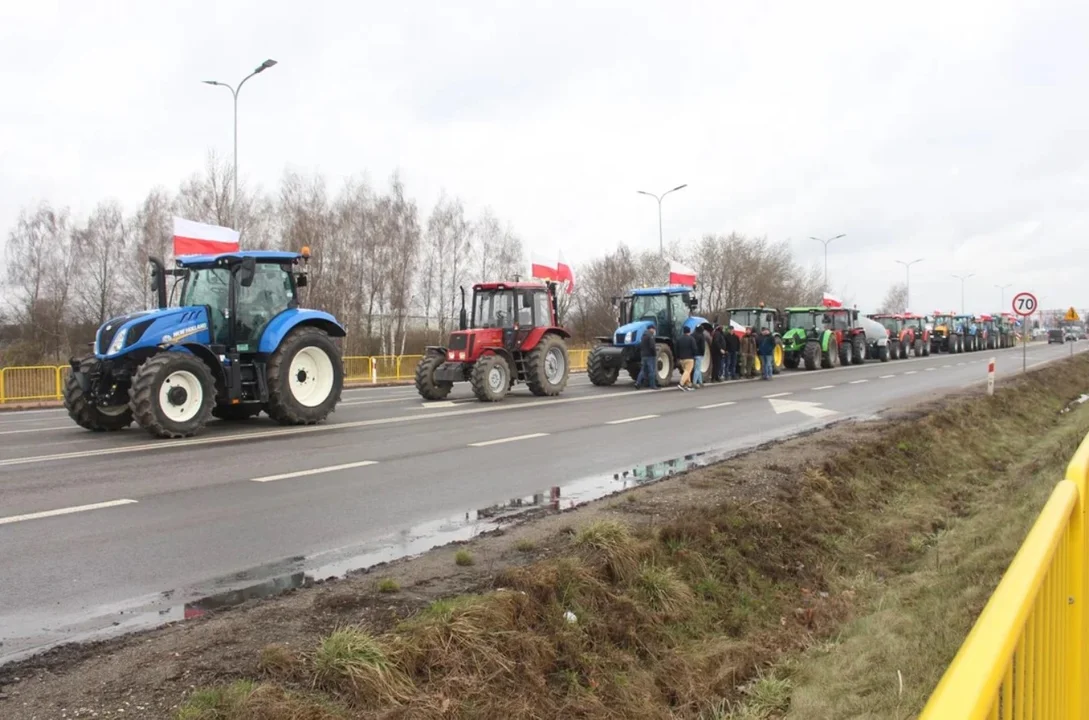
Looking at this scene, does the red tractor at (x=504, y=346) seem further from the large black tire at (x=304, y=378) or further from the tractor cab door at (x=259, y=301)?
the tractor cab door at (x=259, y=301)

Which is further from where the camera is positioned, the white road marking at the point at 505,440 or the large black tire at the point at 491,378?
the large black tire at the point at 491,378

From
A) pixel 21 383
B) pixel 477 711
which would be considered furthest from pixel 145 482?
pixel 21 383

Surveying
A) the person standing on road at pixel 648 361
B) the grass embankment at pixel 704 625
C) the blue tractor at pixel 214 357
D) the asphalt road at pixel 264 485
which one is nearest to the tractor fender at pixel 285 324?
the blue tractor at pixel 214 357

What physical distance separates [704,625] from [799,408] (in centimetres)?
1246

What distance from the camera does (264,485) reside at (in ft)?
28.3

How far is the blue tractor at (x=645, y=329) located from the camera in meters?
24.2

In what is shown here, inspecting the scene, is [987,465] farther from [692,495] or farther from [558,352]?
[558,352]

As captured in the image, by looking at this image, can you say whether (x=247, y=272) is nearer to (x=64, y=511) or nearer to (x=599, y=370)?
(x=64, y=511)

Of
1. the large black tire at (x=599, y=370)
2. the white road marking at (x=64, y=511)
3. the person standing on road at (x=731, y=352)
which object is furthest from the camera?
the person standing on road at (x=731, y=352)

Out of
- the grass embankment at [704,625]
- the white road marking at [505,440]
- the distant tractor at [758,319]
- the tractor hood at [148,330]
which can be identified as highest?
the distant tractor at [758,319]

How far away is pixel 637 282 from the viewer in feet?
216

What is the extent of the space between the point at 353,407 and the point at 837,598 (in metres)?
12.8

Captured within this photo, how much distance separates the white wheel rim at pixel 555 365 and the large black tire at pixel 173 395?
8.89 m

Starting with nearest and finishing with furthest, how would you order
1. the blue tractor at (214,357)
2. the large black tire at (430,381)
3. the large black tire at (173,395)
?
the large black tire at (173,395) < the blue tractor at (214,357) < the large black tire at (430,381)
